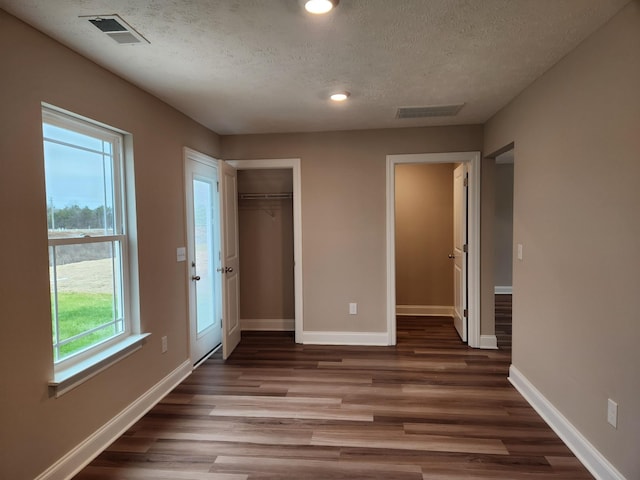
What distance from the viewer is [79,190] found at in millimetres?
2289

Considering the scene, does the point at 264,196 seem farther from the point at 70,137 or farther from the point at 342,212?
the point at 70,137

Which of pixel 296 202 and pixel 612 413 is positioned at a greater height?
pixel 296 202

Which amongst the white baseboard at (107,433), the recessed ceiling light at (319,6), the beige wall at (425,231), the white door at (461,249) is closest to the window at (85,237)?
the white baseboard at (107,433)

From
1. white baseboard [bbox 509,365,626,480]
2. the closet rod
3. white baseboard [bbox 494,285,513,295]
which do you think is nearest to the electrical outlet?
white baseboard [bbox 509,365,626,480]

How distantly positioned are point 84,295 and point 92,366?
429 mm

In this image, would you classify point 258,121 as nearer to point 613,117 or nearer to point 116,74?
point 116,74

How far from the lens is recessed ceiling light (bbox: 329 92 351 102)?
2.94 metres

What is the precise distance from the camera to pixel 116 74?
2.50m

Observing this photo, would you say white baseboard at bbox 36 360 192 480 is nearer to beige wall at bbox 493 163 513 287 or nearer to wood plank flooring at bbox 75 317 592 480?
wood plank flooring at bbox 75 317 592 480

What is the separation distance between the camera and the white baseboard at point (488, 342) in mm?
4051

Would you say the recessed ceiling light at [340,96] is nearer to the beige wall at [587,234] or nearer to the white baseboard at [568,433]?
the beige wall at [587,234]

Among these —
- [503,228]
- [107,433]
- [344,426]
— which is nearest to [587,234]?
[344,426]

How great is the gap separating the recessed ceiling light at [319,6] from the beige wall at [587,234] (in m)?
1.36

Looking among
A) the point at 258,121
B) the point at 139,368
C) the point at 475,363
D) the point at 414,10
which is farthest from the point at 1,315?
the point at 475,363
